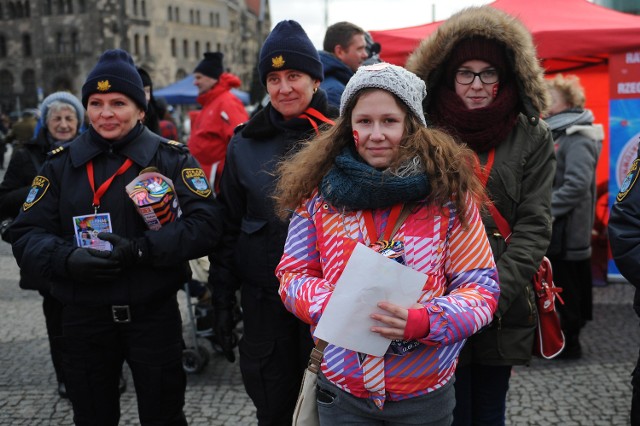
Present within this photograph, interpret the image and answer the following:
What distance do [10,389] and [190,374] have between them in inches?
48.1

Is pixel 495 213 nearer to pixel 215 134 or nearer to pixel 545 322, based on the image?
pixel 545 322

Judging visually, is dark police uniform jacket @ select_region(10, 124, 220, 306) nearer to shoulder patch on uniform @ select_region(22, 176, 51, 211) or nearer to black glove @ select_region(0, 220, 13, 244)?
shoulder patch on uniform @ select_region(22, 176, 51, 211)

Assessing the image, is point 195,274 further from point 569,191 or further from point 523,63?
point 523,63

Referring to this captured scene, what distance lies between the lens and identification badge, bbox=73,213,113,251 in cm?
302

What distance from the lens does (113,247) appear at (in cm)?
293

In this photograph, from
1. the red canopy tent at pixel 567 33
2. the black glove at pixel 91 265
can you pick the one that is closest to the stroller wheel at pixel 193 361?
the black glove at pixel 91 265

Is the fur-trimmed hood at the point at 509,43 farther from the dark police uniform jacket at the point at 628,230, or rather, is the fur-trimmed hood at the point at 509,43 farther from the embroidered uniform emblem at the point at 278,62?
the embroidered uniform emblem at the point at 278,62

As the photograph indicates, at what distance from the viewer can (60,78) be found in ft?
210

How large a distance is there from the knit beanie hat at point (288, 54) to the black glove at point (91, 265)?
109 centimetres

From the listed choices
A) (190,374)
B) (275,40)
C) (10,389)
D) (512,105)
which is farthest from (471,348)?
(10,389)

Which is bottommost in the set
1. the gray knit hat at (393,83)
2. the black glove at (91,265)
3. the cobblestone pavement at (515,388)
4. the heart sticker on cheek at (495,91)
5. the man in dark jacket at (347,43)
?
the cobblestone pavement at (515,388)

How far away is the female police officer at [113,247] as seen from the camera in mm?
3014

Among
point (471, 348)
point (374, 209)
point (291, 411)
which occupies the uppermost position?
point (374, 209)

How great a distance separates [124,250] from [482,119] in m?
1.59
